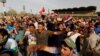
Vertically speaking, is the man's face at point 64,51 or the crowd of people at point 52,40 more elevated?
the man's face at point 64,51

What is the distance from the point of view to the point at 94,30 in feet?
41.0

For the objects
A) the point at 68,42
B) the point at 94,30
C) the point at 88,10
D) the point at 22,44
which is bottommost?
the point at 88,10

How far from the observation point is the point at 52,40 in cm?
996

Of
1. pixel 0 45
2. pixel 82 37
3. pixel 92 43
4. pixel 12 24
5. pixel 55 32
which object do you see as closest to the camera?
pixel 0 45

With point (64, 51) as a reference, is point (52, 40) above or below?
below

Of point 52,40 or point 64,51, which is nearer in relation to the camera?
point 64,51

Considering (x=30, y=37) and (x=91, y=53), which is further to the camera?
(x=30, y=37)

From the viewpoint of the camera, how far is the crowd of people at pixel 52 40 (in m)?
6.89

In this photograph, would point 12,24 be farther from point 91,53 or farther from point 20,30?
point 91,53

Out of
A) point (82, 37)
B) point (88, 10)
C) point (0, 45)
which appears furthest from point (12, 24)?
point (88, 10)

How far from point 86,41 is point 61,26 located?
3.00 ft

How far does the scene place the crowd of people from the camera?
689 centimetres

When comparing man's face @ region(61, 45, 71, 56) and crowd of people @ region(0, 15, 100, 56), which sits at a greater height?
man's face @ region(61, 45, 71, 56)

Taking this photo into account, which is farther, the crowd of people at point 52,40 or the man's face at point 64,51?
the crowd of people at point 52,40
